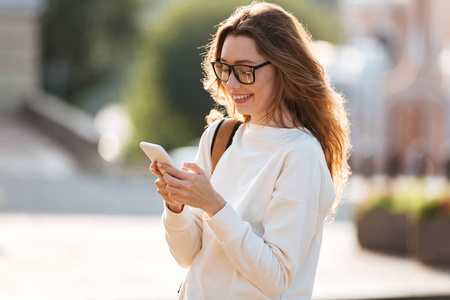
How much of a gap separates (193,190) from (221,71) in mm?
492

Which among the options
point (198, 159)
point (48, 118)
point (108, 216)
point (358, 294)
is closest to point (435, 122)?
point (48, 118)

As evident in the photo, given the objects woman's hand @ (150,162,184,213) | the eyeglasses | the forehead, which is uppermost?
the forehead

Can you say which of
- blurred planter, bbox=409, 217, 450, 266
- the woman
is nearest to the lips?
the woman

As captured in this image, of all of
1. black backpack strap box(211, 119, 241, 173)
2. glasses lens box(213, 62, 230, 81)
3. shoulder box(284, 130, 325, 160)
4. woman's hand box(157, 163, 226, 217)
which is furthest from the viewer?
black backpack strap box(211, 119, 241, 173)

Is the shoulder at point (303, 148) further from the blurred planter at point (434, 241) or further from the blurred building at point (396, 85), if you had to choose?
the blurred building at point (396, 85)

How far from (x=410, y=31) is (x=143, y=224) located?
98.5 ft

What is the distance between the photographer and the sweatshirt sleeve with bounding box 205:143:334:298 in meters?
2.44

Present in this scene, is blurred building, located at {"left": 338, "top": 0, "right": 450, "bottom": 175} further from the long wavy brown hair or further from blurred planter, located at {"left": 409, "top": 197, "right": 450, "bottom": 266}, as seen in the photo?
the long wavy brown hair

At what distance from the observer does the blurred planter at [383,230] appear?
1112cm

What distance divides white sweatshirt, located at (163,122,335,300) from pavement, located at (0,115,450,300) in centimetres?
333

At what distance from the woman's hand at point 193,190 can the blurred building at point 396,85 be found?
28.9 m

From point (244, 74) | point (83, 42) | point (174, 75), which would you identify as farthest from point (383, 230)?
point (174, 75)

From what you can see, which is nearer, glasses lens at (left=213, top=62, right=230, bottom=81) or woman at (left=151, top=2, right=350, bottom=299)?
woman at (left=151, top=2, right=350, bottom=299)

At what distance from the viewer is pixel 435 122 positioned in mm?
37594
